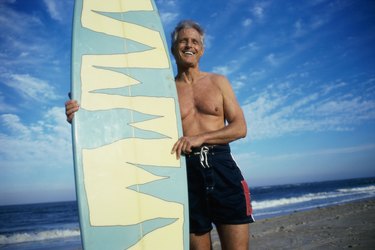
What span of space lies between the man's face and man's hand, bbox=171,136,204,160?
0.65m

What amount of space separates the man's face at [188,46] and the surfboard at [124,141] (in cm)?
21

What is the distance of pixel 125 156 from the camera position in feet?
7.27

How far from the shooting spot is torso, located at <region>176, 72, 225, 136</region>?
2182 millimetres

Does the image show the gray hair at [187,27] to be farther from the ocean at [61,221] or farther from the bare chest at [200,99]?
the ocean at [61,221]

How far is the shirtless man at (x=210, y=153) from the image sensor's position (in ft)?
6.55

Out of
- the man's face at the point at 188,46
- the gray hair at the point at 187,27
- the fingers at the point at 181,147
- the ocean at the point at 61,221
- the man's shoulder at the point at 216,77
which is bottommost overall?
the ocean at the point at 61,221

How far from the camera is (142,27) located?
2.64 meters

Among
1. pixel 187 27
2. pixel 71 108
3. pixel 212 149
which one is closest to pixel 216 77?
pixel 187 27

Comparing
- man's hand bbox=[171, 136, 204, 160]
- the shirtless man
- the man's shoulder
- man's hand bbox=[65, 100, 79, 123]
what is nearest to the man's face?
the shirtless man

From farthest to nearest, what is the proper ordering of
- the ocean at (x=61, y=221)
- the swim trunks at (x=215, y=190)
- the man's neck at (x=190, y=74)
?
the ocean at (x=61, y=221) < the man's neck at (x=190, y=74) < the swim trunks at (x=215, y=190)

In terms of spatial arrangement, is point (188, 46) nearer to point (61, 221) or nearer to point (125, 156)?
point (125, 156)

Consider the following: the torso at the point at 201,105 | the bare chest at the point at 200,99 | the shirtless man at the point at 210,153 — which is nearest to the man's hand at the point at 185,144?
the shirtless man at the point at 210,153

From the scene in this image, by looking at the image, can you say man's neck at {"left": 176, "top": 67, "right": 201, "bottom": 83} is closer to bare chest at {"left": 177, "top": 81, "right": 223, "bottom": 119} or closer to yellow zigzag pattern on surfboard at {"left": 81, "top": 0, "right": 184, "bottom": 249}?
bare chest at {"left": 177, "top": 81, "right": 223, "bottom": 119}

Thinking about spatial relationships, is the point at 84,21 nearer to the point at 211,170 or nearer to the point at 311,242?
the point at 211,170
